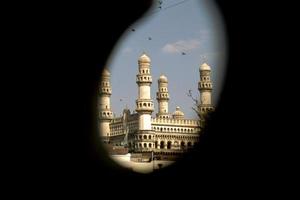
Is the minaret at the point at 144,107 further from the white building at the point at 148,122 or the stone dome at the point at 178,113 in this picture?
the stone dome at the point at 178,113

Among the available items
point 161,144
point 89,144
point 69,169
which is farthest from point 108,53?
point 161,144

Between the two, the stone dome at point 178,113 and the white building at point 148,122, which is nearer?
the white building at point 148,122

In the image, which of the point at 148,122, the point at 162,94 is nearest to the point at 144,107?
the point at 148,122

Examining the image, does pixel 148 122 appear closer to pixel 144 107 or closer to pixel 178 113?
pixel 144 107

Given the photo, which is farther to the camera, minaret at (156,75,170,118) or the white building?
minaret at (156,75,170,118)

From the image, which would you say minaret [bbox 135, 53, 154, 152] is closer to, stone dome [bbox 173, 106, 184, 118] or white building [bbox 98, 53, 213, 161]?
white building [bbox 98, 53, 213, 161]

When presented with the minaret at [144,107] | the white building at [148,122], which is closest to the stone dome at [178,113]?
the white building at [148,122]

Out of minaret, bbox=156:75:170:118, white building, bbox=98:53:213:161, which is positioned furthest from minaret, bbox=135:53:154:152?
minaret, bbox=156:75:170:118

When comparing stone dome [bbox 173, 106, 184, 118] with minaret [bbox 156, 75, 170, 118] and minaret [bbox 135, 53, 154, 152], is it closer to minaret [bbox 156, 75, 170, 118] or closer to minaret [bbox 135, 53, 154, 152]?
minaret [bbox 156, 75, 170, 118]
